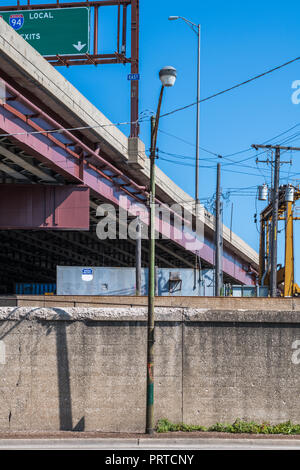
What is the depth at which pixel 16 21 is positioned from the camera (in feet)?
116

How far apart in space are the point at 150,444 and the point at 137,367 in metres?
2.08

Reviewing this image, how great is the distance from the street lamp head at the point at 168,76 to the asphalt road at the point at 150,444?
7934mm

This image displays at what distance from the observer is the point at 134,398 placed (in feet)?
50.9

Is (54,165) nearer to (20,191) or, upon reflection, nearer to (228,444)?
(20,191)

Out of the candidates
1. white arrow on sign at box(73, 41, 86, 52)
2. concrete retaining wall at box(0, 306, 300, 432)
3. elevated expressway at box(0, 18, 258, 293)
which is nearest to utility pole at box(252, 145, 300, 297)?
elevated expressway at box(0, 18, 258, 293)

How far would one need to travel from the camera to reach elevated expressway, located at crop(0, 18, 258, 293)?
24.5m

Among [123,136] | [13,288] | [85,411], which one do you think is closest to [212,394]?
[85,411]

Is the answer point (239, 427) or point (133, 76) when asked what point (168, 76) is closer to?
point (239, 427)

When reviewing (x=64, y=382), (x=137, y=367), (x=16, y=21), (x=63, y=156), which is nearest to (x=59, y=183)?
(x=63, y=156)

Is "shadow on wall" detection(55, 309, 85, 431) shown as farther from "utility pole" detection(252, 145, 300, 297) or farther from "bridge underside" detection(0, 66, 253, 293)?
"utility pole" detection(252, 145, 300, 297)

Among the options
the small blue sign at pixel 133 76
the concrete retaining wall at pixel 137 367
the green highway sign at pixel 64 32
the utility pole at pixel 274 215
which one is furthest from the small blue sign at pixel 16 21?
the concrete retaining wall at pixel 137 367

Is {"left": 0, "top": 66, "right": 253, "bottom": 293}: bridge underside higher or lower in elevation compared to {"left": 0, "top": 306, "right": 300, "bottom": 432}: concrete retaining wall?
higher

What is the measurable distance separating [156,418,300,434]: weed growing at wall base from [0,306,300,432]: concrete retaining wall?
0.16m

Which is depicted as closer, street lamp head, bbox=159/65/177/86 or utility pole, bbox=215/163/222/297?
street lamp head, bbox=159/65/177/86
